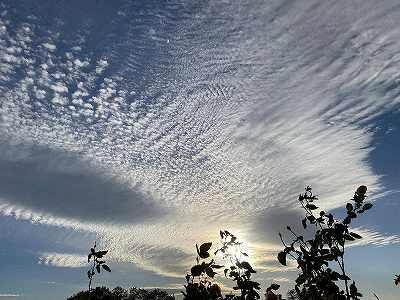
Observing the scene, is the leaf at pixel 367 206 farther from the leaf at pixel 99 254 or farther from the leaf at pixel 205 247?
the leaf at pixel 99 254

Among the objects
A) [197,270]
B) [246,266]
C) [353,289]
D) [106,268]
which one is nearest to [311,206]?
[353,289]

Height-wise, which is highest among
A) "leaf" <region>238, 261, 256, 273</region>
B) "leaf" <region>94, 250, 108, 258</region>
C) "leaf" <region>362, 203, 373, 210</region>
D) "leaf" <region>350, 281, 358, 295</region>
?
"leaf" <region>362, 203, 373, 210</region>

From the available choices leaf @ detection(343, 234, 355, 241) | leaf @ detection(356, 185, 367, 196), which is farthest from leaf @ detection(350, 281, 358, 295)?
leaf @ detection(356, 185, 367, 196)

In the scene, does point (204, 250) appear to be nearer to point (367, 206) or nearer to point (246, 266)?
point (246, 266)

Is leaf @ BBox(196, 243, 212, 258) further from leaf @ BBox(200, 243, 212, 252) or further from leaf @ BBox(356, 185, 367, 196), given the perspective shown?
leaf @ BBox(356, 185, 367, 196)

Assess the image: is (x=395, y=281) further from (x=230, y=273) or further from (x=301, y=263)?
(x=230, y=273)

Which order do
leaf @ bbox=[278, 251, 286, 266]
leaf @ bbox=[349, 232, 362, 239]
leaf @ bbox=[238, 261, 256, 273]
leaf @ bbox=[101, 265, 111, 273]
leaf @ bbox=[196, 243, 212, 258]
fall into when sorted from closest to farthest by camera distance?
leaf @ bbox=[196, 243, 212, 258] → leaf @ bbox=[238, 261, 256, 273] → leaf @ bbox=[278, 251, 286, 266] → leaf @ bbox=[101, 265, 111, 273] → leaf @ bbox=[349, 232, 362, 239]

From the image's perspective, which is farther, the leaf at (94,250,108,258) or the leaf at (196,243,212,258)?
the leaf at (94,250,108,258)

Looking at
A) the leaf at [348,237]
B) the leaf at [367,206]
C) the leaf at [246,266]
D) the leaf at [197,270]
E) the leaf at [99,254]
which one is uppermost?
the leaf at [367,206]

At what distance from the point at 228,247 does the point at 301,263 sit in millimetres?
1135

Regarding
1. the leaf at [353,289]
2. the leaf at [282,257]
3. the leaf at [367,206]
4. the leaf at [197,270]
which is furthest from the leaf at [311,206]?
the leaf at [197,270]

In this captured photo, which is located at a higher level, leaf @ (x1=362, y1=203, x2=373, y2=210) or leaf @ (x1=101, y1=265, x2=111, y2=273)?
leaf @ (x1=362, y1=203, x2=373, y2=210)

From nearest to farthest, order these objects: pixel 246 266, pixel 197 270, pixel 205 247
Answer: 1. pixel 205 247
2. pixel 197 270
3. pixel 246 266

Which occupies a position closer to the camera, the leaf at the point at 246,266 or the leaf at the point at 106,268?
the leaf at the point at 246,266
